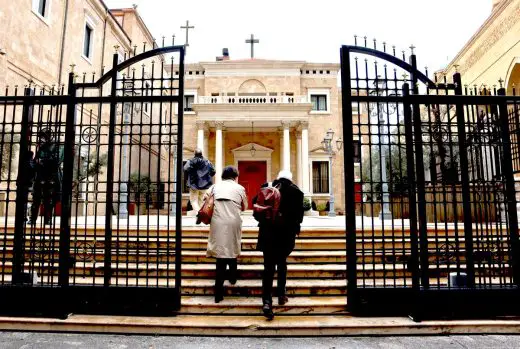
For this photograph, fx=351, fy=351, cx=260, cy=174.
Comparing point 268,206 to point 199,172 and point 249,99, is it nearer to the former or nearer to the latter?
point 199,172

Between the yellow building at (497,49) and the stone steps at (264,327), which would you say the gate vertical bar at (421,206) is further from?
the yellow building at (497,49)

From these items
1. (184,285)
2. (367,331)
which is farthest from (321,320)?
(184,285)

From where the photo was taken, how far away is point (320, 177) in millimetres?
21547

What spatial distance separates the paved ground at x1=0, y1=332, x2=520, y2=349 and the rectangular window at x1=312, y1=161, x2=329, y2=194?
17.7m

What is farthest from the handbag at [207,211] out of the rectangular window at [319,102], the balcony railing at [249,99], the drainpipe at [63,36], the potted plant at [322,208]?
the rectangular window at [319,102]

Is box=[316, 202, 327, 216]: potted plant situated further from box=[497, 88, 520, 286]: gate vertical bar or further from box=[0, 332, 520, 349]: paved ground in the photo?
box=[0, 332, 520, 349]: paved ground

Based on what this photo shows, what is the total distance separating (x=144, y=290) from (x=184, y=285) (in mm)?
656

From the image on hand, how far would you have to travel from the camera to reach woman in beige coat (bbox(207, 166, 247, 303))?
4.46 meters

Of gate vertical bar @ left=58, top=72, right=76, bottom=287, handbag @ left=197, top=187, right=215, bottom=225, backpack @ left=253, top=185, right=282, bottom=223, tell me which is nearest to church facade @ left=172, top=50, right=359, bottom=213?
handbag @ left=197, top=187, right=215, bottom=225

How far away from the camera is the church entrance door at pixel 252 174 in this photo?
2189cm

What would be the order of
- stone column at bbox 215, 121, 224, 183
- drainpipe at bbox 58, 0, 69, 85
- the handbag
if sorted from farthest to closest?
1. stone column at bbox 215, 121, 224, 183
2. drainpipe at bbox 58, 0, 69, 85
3. the handbag

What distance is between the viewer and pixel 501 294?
4.20 m

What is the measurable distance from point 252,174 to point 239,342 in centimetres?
1845

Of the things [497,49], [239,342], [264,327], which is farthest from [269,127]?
[239,342]
